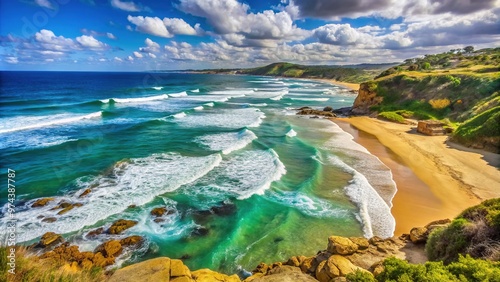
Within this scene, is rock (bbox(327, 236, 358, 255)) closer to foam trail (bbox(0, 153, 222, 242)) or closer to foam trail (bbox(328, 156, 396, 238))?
foam trail (bbox(328, 156, 396, 238))

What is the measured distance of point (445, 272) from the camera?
5.99m

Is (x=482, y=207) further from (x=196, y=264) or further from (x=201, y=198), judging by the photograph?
(x=201, y=198)

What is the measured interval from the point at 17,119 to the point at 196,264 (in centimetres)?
3803

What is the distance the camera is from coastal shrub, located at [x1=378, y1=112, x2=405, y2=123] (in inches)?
1426

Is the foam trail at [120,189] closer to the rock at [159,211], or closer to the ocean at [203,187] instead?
the ocean at [203,187]

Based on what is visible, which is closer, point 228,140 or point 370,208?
point 370,208

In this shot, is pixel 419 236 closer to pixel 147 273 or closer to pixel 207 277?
pixel 207 277

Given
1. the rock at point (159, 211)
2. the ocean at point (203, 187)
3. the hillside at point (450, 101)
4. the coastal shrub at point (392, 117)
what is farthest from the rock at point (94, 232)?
the coastal shrub at point (392, 117)

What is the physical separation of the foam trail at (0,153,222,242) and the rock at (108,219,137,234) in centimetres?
115

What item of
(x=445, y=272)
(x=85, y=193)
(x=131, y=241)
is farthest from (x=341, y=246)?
(x=85, y=193)

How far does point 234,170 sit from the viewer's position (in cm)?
2000

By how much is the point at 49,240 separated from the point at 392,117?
128 ft

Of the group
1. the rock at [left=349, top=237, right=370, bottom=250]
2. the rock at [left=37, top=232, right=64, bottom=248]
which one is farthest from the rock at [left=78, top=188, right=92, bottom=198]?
the rock at [left=349, top=237, right=370, bottom=250]

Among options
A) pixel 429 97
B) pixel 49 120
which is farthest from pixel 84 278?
pixel 429 97
